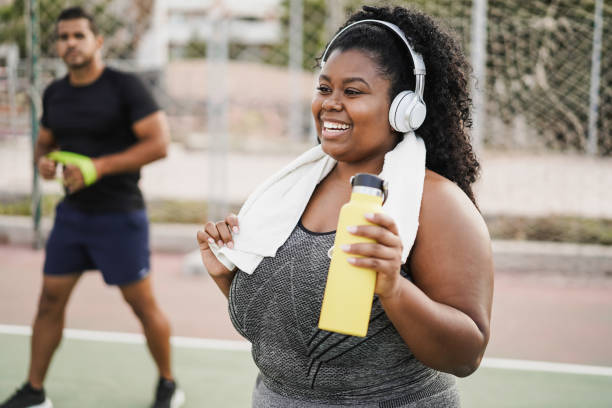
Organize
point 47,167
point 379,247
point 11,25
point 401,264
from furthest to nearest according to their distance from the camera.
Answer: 1. point 11,25
2. point 47,167
3. point 401,264
4. point 379,247

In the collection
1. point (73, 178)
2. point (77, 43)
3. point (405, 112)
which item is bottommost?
point (73, 178)

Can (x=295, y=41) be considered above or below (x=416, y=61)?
above

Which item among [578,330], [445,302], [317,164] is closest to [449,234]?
[445,302]

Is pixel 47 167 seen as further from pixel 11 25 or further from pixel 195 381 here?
pixel 11 25

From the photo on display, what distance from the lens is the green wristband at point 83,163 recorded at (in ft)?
11.6

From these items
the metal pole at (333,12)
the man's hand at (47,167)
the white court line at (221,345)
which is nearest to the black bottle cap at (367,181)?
the man's hand at (47,167)

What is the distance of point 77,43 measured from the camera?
3834 mm

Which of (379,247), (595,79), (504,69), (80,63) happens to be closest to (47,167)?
(80,63)

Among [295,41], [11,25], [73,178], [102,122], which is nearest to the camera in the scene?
[73,178]

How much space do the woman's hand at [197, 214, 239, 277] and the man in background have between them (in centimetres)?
188

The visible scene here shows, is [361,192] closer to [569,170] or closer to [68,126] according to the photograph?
[68,126]

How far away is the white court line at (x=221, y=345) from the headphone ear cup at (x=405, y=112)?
3.38 meters

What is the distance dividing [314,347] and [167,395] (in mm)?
2452

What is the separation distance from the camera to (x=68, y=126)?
3.78m
